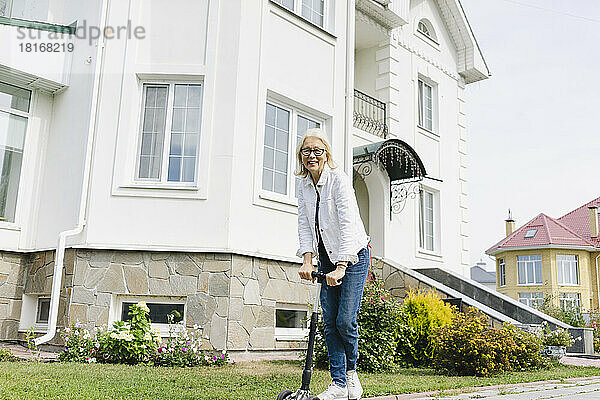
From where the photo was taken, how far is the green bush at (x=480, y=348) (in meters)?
7.25

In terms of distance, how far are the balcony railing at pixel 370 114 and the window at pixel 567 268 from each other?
26116 millimetres

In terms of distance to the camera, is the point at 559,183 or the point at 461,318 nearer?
the point at 461,318

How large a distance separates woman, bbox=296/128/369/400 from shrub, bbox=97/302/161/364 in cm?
375

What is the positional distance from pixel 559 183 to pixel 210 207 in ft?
107

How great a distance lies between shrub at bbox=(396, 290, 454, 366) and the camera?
8305mm

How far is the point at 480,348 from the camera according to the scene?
23.8 ft

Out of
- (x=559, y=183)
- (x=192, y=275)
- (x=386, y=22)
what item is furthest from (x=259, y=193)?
(x=559, y=183)

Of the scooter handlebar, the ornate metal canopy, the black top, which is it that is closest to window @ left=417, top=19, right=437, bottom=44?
the ornate metal canopy

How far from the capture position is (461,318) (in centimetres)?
799

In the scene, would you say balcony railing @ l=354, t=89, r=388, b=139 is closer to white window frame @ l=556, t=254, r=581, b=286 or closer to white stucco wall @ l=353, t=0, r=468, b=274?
white stucco wall @ l=353, t=0, r=468, b=274

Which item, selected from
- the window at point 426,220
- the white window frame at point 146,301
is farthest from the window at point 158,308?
the window at point 426,220

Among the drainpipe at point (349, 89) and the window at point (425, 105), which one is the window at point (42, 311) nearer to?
the drainpipe at point (349, 89)

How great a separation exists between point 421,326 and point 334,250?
14.9ft

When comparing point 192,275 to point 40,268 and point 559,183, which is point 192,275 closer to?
point 40,268
